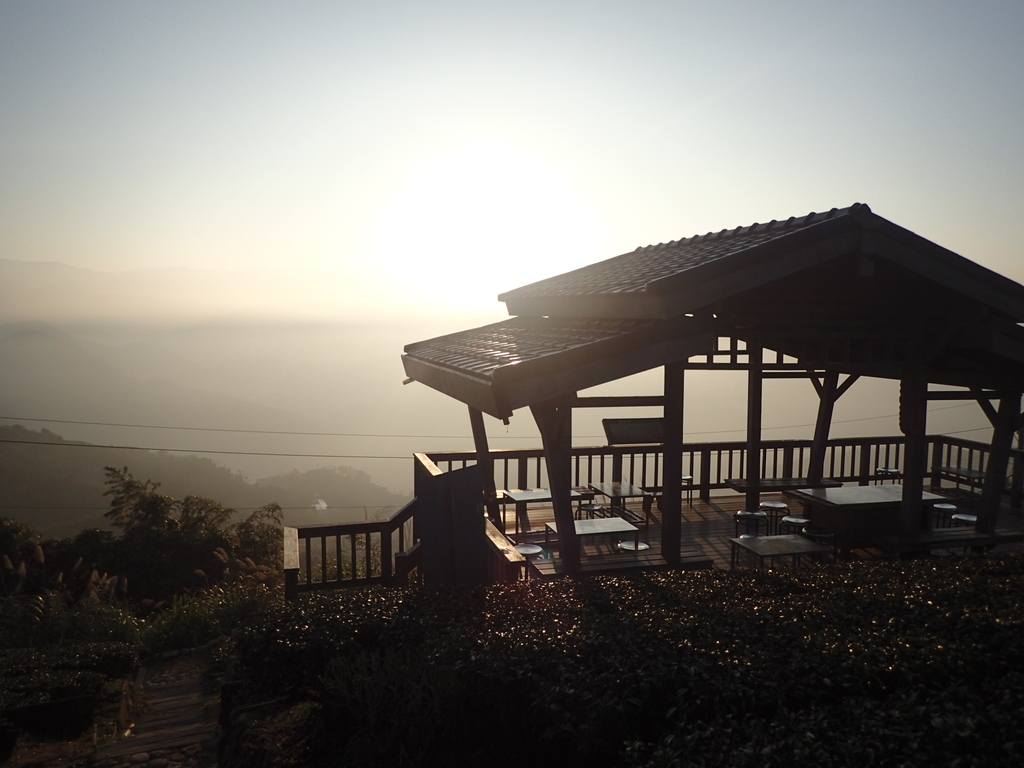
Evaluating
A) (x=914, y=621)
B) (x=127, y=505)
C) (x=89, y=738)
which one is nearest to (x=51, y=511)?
(x=127, y=505)

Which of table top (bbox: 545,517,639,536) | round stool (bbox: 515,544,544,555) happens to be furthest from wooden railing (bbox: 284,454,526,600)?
table top (bbox: 545,517,639,536)

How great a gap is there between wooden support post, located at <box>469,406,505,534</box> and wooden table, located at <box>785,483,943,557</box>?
15.1 feet

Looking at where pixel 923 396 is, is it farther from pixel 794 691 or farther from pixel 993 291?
pixel 794 691

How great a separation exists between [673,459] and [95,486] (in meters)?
98.5

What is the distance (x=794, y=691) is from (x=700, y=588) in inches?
74.3

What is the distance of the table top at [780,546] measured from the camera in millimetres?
8242

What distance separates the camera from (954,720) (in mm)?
3021

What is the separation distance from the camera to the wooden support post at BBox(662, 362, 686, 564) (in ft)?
24.3

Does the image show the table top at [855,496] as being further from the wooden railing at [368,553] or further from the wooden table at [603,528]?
the wooden railing at [368,553]

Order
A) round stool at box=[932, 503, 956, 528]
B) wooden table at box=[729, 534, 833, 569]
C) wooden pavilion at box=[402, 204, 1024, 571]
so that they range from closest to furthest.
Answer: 1. wooden pavilion at box=[402, 204, 1024, 571]
2. wooden table at box=[729, 534, 833, 569]
3. round stool at box=[932, 503, 956, 528]

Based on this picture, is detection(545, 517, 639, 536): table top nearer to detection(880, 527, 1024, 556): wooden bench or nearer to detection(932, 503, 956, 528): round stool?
detection(880, 527, 1024, 556): wooden bench

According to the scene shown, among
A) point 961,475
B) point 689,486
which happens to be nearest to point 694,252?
point 689,486

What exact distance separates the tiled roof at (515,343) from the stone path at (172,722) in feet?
12.4

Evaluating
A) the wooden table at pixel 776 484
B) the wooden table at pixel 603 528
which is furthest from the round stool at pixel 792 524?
the wooden table at pixel 603 528
